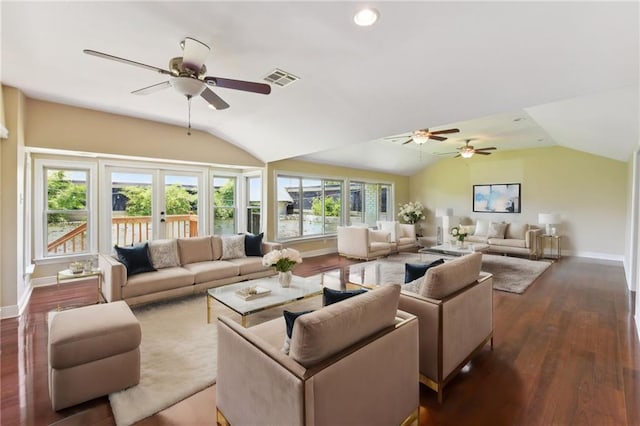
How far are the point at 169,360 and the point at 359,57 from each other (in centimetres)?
333

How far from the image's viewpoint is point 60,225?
5.06m

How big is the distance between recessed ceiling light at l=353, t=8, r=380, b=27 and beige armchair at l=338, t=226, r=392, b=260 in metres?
4.91

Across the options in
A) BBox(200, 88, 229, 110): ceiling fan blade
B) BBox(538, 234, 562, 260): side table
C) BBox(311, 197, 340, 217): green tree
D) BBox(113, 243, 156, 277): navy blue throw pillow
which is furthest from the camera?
BBox(311, 197, 340, 217): green tree

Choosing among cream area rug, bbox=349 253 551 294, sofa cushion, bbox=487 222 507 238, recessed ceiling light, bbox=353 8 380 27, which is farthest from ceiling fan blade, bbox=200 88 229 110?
sofa cushion, bbox=487 222 507 238

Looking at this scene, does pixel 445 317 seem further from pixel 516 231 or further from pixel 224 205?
pixel 516 231

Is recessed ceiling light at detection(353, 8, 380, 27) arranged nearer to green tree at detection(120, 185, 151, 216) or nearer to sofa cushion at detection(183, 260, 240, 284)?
sofa cushion at detection(183, 260, 240, 284)

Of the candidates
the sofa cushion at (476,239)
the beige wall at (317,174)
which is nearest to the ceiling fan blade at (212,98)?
the beige wall at (317,174)

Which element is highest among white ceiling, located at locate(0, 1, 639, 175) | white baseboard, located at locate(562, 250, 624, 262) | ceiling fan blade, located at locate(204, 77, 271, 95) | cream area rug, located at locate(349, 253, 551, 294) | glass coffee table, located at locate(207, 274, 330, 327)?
white ceiling, located at locate(0, 1, 639, 175)

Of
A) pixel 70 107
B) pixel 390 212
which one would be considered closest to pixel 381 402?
pixel 70 107

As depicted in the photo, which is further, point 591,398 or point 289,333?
point 591,398

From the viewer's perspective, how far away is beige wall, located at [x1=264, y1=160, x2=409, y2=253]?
6660 mm

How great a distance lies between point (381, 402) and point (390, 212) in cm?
867

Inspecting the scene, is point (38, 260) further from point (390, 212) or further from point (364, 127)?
point (390, 212)

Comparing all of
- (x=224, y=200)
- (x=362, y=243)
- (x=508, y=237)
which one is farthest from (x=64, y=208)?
(x=508, y=237)
